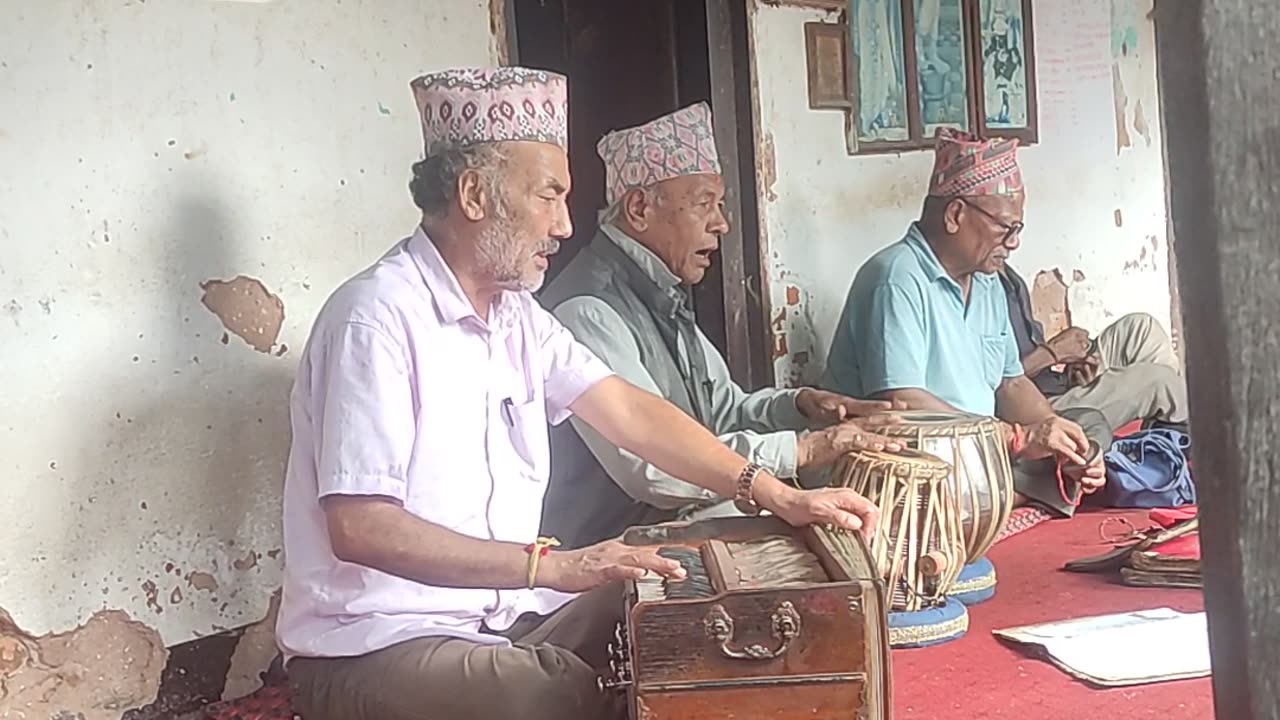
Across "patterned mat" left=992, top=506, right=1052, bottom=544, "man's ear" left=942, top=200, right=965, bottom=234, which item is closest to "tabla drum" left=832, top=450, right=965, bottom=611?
"patterned mat" left=992, top=506, right=1052, bottom=544

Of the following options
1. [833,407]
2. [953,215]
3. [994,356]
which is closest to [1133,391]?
[994,356]

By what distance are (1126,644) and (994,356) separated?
59.8 inches

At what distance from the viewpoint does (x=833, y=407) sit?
339 cm

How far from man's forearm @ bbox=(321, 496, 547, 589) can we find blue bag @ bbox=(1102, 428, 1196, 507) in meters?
2.82

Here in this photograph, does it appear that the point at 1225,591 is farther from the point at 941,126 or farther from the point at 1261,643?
the point at 941,126

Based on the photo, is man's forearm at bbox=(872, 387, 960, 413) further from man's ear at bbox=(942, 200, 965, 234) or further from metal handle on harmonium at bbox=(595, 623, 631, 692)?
metal handle on harmonium at bbox=(595, 623, 631, 692)

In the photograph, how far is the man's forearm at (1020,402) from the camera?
4.41 meters

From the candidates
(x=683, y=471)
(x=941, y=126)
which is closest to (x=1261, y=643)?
(x=683, y=471)

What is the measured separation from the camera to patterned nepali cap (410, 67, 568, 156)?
2502mm

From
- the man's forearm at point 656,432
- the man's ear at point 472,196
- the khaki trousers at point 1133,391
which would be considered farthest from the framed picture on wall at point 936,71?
the man's ear at point 472,196

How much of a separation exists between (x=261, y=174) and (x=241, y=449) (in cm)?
59

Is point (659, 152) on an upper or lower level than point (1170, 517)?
upper

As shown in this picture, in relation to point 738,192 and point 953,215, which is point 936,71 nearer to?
point 738,192

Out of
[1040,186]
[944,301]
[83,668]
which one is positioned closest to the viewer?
[83,668]
